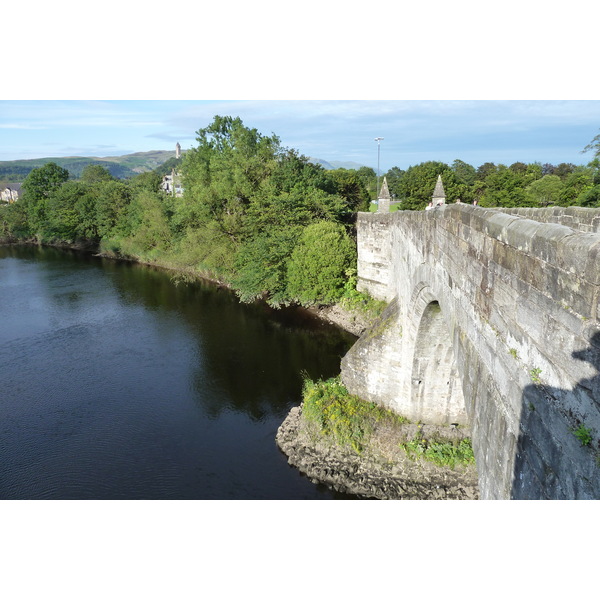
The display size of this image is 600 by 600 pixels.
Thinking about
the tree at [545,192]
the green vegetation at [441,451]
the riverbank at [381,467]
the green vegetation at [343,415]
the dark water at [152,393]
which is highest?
the tree at [545,192]

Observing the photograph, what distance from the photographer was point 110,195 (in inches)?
1785

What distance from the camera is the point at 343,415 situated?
42.1 feet

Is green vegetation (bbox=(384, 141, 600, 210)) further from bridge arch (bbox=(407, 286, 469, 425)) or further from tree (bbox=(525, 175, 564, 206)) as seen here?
bridge arch (bbox=(407, 286, 469, 425))

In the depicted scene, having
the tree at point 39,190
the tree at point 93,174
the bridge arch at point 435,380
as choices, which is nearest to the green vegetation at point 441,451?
the bridge arch at point 435,380

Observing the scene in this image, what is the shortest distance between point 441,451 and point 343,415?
2834 millimetres

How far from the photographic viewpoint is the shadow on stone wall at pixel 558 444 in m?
2.73

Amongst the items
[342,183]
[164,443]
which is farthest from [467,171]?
[164,443]

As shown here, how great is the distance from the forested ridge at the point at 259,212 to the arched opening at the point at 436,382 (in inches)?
369

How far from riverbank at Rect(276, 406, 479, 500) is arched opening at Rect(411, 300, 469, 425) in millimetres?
440

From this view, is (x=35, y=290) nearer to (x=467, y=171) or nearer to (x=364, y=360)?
(x=364, y=360)

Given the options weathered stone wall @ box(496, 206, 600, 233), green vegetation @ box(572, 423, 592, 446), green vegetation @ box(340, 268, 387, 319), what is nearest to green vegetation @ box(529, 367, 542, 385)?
green vegetation @ box(572, 423, 592, 446)

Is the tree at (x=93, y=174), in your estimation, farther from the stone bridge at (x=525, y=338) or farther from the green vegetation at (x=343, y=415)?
the stone bridge at (x=525, y=338)

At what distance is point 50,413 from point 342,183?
29318 mm

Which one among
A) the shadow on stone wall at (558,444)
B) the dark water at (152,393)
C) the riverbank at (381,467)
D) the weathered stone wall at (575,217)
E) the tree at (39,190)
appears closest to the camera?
the shadow on stone wall at (558,444)
